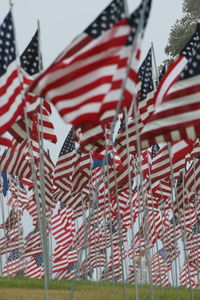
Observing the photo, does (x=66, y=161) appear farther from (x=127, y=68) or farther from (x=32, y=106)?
(x=127, y=68)

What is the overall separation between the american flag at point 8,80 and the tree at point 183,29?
1037 inches

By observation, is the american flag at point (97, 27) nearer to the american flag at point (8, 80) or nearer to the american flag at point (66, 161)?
the american flag at point (8, 80)

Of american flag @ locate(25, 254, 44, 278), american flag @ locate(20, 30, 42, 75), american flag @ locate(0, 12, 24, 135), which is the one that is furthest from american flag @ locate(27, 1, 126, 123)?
american flag @ locate(25, 254, 44, 278)

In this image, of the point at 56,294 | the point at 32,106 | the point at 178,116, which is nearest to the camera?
the point at 178,116

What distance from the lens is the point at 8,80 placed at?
1408cm

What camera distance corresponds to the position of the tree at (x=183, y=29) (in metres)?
40.4

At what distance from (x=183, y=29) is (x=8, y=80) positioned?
28275 mm

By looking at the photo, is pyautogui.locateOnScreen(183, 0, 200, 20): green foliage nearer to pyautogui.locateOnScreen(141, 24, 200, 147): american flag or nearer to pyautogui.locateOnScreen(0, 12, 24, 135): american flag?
pyautogui.locateOnScreen(0, 12, 24, 135): american flag

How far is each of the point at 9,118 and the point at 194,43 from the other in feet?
14.9

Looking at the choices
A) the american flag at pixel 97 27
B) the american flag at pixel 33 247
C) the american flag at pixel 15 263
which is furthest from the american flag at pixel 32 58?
the american flag at pixel 15 263

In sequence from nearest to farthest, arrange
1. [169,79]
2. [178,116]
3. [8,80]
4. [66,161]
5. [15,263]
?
[178,116], [8,80], [169,79], [66,161], [15,263]

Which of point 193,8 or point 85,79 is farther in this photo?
point 193,8

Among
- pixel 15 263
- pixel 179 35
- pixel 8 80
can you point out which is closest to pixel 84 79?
pixel 8 80

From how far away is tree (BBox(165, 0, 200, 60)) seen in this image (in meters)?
40.4
